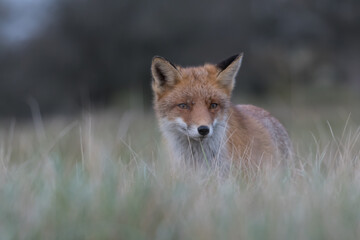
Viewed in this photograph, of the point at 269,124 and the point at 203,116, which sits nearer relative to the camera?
the point at 203,116

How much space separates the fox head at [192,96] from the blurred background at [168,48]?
56.2 feet

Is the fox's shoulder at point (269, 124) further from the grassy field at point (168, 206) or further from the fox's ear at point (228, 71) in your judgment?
the grassy field at point (168, 206)

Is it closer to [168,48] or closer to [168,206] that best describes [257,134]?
[168,206]

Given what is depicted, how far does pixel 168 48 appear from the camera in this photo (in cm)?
2452

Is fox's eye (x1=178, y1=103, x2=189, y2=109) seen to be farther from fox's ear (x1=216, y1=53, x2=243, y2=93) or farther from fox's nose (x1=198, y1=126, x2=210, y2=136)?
fox's ear (x1=216, y1=53, x2=243, y2=93)

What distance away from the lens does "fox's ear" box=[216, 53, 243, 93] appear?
5.75m

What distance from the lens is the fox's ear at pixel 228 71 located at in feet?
18.9

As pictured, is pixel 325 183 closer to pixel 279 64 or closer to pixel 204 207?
pixel 204 207

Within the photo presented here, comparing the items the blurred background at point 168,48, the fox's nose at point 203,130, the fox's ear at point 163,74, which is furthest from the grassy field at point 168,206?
the blurred background at point 168,48

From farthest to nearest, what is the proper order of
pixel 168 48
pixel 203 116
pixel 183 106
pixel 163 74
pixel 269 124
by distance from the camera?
1. pixel 168 48
2. pixel 269 124
3. pixel 163 74
4. pixel 183 106
5. pixel 203 116

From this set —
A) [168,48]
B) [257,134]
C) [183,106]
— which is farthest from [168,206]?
[168,48]

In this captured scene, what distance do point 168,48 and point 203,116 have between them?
19579 millimetres

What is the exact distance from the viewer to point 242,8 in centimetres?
2467

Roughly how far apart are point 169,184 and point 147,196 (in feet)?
1.70
